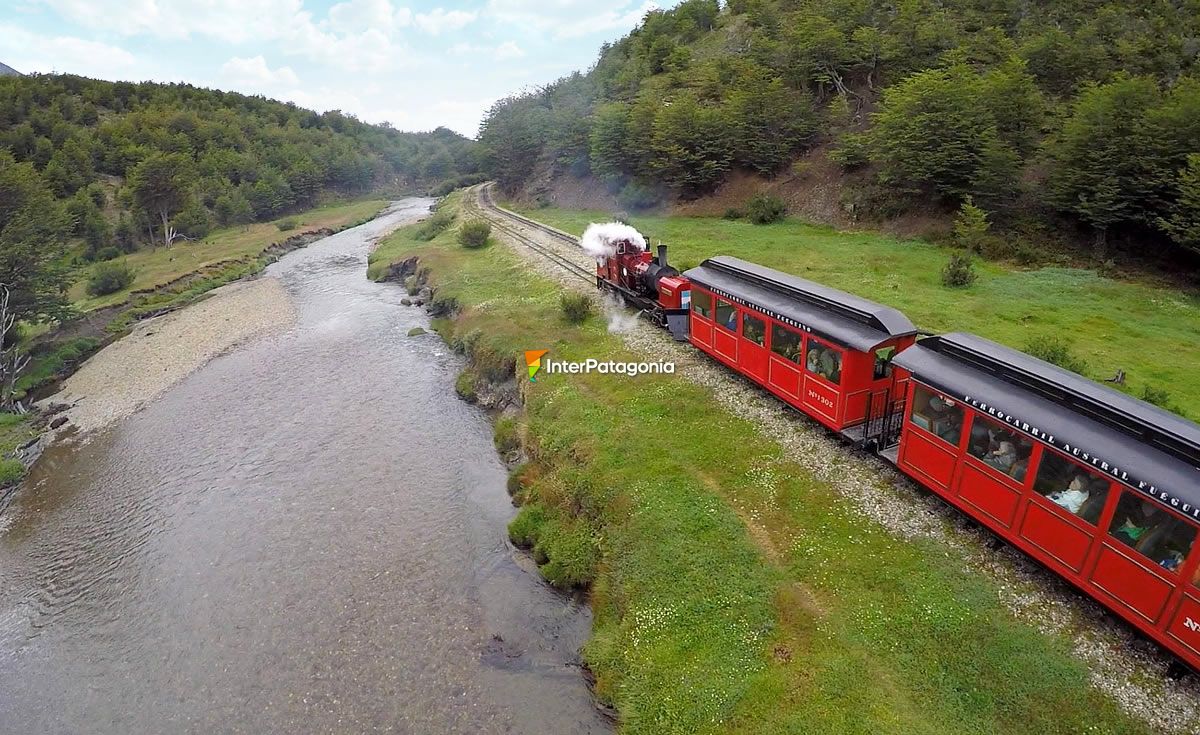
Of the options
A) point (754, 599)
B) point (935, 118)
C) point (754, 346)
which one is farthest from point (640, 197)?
point (754, 599)

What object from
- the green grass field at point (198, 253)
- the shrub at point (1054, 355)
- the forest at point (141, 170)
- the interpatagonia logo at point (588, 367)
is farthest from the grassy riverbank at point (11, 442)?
the shrub at point (1054, 355)

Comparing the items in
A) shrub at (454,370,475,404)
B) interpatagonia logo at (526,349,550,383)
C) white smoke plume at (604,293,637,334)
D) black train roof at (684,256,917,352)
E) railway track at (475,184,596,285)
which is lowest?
shrub at (454,370,475,404)

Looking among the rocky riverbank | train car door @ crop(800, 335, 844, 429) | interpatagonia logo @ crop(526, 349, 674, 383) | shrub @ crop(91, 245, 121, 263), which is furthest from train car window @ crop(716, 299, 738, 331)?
shrub @ crop(91, 245, 121, 263)

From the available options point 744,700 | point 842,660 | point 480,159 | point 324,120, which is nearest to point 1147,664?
point 842,660

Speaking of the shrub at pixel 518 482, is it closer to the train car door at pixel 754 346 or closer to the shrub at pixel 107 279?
the train car door at pixel 754 346

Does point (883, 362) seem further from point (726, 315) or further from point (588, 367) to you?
point (588, 367)

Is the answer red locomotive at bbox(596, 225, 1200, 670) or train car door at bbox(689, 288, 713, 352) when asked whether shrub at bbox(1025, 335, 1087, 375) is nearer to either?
red locomotive at bbox(596, 225, 1200, 670)

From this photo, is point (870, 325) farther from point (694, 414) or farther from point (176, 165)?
point (176, 165)
